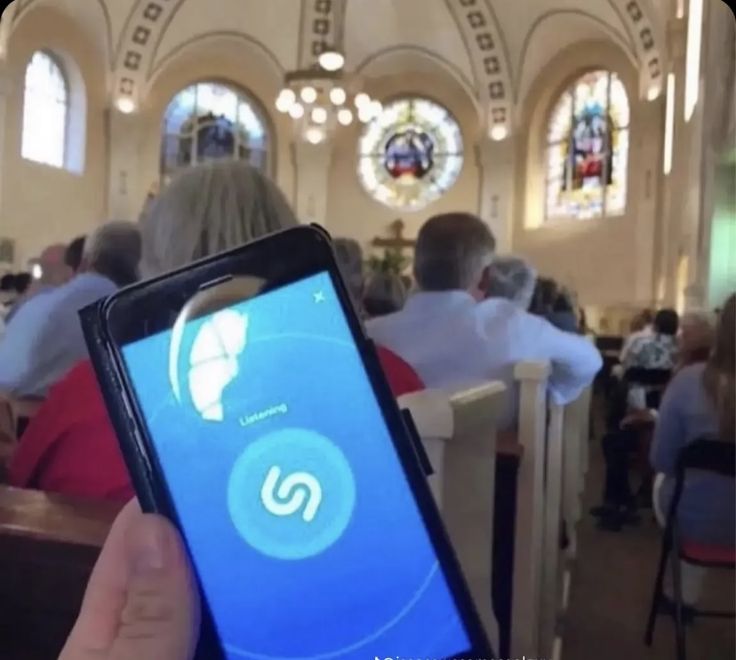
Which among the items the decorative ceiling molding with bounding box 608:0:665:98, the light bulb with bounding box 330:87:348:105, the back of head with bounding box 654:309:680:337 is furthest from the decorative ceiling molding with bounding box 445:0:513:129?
the back of head with bounding box 654:309:680:337

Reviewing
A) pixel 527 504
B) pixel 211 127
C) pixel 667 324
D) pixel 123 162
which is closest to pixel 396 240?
pixel 211 127

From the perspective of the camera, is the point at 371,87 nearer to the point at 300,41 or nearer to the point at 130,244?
the point at 300,41

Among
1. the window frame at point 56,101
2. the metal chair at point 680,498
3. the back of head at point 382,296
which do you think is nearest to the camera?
the metal chair at point 680,498

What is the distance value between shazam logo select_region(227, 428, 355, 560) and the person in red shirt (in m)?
0.69

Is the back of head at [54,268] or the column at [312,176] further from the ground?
the column at [312,176]

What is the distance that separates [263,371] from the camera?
0.49m

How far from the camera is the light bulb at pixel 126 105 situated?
32.6 feet

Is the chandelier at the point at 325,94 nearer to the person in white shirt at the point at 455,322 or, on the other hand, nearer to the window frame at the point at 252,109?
the window frame at the point at 252,109

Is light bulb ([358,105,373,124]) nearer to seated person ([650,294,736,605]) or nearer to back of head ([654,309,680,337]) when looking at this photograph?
back of head ([654,309,680,337])

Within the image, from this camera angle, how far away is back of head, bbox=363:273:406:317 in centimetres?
306

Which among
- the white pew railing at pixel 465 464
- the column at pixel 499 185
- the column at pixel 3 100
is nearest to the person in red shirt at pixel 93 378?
the white pew railing at pixel 465 464

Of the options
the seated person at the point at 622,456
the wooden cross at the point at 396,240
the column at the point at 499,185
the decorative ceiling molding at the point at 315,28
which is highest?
the decorative ceiling molding at the point at 315,28

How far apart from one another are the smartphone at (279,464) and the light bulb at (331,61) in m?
7.18

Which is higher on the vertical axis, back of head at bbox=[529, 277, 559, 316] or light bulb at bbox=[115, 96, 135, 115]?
light bulb at bbox=[115, 96, 135, 115]
